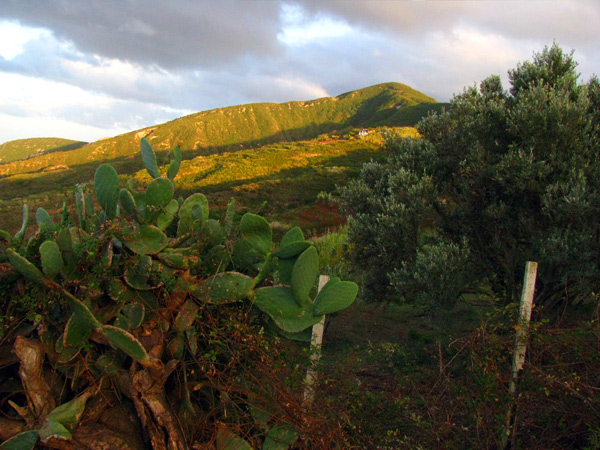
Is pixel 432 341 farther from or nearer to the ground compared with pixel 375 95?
nearer to the ground

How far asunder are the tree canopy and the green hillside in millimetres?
101083

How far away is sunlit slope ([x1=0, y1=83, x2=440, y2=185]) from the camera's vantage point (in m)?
70.5

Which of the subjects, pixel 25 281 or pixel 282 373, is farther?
pixel 282 373

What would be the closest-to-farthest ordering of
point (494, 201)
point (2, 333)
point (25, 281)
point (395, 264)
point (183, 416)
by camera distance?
point (2, 333)
point (25, 281)
point (183, 416)
point (494, 201)
point (395, 264)

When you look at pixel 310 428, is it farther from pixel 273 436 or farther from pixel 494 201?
pixel 494 201


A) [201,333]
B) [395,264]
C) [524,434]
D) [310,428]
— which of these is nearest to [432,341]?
[395,264]

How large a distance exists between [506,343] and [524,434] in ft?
2.17

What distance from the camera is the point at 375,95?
111 metres

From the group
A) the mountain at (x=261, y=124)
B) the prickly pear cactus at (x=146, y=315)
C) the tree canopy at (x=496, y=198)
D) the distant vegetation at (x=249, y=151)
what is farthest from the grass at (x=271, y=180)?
the mountain at (x=261, y=124)

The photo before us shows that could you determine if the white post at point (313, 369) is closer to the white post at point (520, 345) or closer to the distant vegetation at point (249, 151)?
the white post at point (520, 345)

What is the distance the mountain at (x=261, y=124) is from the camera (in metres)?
67.5

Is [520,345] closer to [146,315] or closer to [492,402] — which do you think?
[492,402]

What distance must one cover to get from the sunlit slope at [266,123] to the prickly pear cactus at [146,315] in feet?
198

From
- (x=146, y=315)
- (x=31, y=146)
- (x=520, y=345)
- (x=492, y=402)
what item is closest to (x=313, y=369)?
(x=146, y=315)
